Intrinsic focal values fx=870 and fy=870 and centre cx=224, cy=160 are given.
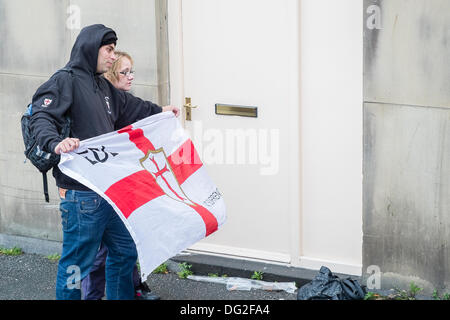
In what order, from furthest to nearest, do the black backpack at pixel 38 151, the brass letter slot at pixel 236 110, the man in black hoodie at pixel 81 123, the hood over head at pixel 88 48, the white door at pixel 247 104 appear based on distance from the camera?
the brass letter slot at pixel 236 110 → the white door at pixel 247 104 → the hood over head at pixel 88 48 → the man in black hoodie at pixel 81 123 → the black backpack at pixel 38 151

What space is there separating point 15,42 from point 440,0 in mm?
3716

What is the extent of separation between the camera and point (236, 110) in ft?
23.0

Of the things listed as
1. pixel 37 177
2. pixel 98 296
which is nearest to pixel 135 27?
pixel 37 177

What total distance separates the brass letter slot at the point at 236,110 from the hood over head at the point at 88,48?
150 cm

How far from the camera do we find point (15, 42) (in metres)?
7.64

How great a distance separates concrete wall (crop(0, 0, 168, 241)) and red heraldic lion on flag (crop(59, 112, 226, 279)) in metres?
1.02

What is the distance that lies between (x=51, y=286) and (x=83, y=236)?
1630mm

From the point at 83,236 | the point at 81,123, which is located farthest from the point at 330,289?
the point at 81,123

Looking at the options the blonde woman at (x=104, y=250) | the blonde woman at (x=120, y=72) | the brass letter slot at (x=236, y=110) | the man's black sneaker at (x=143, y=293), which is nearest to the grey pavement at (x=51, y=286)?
the man's black sneaker at (x=143, y=293)

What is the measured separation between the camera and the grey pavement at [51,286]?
6.85 meters
